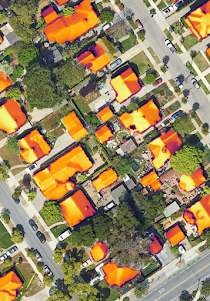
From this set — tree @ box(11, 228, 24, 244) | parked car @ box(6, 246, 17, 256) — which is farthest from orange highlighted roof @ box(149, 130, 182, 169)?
parked car @ box(6, 246, 17, 256)

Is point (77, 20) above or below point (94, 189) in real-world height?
above

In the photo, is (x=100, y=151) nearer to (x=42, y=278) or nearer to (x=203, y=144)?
(x=203, y=144)

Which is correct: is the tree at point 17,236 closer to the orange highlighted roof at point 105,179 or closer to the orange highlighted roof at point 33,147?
the orange highlighted roof at point 33,147

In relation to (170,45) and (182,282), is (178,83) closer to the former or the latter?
(170,45)

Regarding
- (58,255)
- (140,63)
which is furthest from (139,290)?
(140,63)

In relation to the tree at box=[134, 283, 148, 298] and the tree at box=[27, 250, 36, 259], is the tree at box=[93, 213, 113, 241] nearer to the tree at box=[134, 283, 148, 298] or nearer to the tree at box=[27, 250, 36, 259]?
the tree at box=[134, 283, 148, 298]

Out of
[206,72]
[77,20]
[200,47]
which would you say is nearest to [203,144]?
[206,72]
